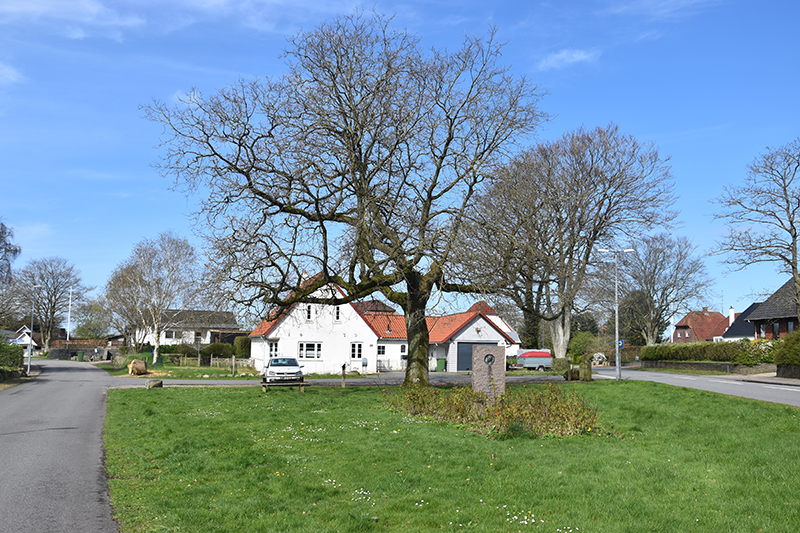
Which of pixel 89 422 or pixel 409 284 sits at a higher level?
pixel 409 284

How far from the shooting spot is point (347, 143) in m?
20.8

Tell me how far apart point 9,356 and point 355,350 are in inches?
907

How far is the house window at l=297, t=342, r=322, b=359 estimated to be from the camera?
154ft

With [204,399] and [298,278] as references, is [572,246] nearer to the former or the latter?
[298,278]

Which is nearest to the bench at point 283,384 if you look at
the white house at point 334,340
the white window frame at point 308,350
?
the white house at point 334,340

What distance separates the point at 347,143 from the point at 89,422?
11326 millimetres

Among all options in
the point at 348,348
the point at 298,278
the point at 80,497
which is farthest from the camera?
the point at 348,348

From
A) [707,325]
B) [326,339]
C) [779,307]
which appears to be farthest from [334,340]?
[707,325]

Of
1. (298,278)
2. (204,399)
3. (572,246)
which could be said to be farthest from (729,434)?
(572,246)

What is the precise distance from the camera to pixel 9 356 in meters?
34.4

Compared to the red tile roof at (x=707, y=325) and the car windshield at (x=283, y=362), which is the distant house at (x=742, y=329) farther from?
the car windshield at (x=283, y=362)

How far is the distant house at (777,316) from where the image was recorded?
2071 inches

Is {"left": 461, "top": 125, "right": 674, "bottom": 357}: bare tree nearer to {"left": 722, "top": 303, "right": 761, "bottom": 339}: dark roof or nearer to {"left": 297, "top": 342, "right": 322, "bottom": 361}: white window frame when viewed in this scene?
{"left": 297, "top": 342, "right": 322, "bottom": 361}: white window frame

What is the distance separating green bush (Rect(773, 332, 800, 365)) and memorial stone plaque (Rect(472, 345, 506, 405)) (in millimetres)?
27111
